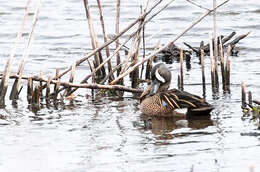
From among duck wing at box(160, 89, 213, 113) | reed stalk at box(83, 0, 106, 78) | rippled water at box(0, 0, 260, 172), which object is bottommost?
rippled water at box(0, 0, 260, 172)

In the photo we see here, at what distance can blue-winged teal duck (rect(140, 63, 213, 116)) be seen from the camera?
9844mm

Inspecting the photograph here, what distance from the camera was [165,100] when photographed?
1020 cm

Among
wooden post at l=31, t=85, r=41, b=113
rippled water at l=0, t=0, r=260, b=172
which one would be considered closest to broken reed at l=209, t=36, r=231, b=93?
rippled water at l=0, t=0, r=260, b=172

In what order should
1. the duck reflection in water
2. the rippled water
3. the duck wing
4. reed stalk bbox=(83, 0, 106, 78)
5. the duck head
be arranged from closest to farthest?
the rippled water
the duck reflection in water
the duck wing
the duck head
reed stalk bbox=(83, 0, 106, 78)

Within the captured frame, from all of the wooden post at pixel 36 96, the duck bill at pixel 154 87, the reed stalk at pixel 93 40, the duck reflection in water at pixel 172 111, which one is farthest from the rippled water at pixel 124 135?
the reed stalk at pixel 93 40

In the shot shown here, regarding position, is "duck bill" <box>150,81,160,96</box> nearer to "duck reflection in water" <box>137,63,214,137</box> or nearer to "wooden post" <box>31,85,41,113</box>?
"duck reflection in water" <box>137,63,214,137</box>

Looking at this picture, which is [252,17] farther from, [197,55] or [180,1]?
[197,55]

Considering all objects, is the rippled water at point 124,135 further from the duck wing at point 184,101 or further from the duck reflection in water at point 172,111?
the duck wing at point 184,101

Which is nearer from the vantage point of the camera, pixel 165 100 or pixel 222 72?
pixel 165 100

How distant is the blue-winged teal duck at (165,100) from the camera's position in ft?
32.3

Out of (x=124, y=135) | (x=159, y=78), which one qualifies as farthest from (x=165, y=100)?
(x=124, y=135)

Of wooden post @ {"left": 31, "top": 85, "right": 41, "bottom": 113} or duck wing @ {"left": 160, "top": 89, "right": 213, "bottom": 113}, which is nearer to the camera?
duck wing @ {"left": 160, "top": 89, "right": 213, "bottom": 113}

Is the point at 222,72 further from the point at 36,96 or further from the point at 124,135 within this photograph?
the point at 124,135

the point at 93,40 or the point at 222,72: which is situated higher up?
the point at 93,40
